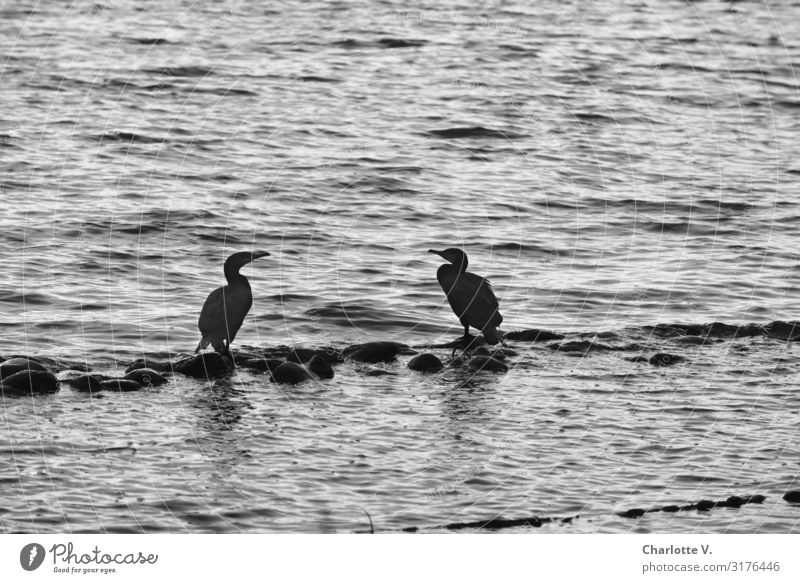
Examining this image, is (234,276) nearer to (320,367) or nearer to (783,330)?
(320,367)

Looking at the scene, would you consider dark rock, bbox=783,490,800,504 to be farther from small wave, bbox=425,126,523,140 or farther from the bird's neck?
small wave, bbox=425,126,523,140

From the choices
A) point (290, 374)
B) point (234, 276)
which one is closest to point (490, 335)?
point (290, 374)

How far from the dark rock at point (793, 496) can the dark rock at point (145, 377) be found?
6.63 meters

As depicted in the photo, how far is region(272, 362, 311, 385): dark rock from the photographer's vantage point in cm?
1518

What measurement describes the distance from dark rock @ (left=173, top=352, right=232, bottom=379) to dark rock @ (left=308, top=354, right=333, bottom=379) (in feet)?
3.23

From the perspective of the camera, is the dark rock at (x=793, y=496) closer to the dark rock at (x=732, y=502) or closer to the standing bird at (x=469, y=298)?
the dark rock at (x=732, y=502)

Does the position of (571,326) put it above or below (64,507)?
below

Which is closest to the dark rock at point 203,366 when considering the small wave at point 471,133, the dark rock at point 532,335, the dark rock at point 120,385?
the dark rock at point 120,385

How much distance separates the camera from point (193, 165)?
84.3 feet

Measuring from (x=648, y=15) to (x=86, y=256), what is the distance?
82.9 feet

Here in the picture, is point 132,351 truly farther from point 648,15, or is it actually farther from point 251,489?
point 648,15

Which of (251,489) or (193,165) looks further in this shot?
(193,165)

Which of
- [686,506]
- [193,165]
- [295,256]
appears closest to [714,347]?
[686,506]

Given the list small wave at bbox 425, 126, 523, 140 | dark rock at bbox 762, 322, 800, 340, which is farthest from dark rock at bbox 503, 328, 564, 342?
small wave at bbox 425, 126, 523, 140
